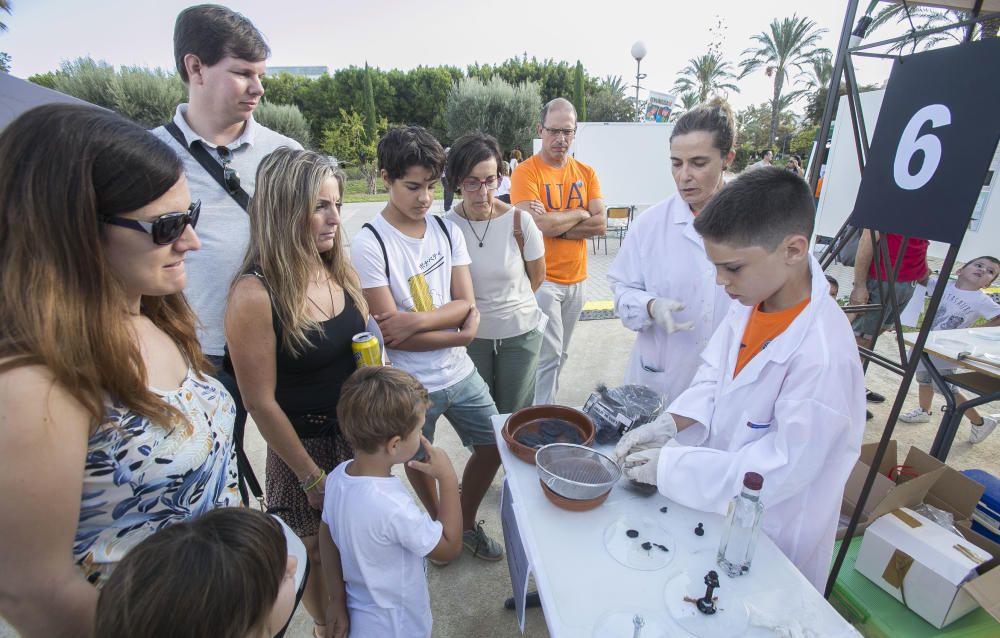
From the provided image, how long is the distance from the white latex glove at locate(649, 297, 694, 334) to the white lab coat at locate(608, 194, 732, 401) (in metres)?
0.07

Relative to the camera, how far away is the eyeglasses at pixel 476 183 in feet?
8.33

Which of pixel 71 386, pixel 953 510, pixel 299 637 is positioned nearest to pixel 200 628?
pixel 71 386

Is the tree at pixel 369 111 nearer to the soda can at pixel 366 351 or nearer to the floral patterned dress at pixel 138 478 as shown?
the soda can at pixel 366 351

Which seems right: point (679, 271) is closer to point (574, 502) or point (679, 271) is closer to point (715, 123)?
point (715, 123)

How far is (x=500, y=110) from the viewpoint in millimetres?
26203

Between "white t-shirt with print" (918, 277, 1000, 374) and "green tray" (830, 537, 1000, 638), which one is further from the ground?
"white t-shirt with print" (918, 277, 1000, 374)

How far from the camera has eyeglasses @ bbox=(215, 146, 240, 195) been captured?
206 centimetres

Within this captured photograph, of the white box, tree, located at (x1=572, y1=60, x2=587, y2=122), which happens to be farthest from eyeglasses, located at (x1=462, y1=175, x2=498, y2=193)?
tree, located at (x1=572, y1=60, x2=587, y2=122)

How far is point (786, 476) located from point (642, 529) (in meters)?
0.43

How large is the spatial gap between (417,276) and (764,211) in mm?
1446

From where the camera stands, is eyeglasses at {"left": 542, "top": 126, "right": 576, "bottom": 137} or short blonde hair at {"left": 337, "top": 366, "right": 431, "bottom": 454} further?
eyeglasses at {"left": 542, "top": 126, "right": 576, "bottom": 137}

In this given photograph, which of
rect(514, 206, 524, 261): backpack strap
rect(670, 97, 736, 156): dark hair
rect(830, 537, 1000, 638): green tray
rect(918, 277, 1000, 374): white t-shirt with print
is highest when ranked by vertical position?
rect(670, 97, 736, 156): dark hair

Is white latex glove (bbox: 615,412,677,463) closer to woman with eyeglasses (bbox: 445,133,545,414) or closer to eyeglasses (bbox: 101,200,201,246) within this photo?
woman with eyeglasses (bbox: 445,133,545,414)

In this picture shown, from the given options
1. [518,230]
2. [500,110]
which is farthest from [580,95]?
[518,230]
